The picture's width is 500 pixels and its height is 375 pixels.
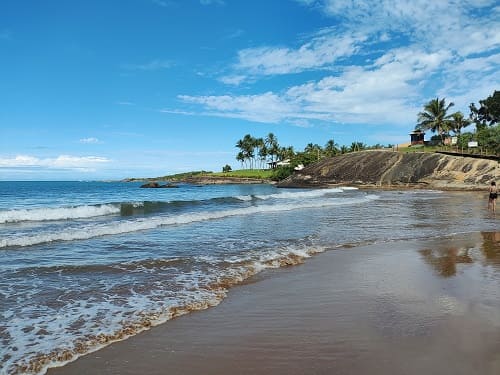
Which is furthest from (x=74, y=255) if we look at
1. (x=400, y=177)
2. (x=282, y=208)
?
(x=400, y=177)

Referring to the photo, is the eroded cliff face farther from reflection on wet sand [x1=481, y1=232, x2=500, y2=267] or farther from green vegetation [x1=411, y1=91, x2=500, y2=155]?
reflection on wet sand [x1=481, y1=232, x2=500, y2=267]

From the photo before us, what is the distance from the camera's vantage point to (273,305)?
6.14 m

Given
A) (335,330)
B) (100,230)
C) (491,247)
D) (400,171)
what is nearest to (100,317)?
(335,330)

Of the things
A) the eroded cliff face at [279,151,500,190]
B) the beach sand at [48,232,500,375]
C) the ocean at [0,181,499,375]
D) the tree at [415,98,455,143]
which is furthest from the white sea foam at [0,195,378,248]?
the tree at [415,98,455,143]

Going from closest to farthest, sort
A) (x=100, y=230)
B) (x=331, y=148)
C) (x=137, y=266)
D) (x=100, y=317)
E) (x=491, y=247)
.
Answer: (x=100, y=317)
(x=137, y=266)
(x=491, y=247)
(x=100, y=230)
(x=331, y=148)

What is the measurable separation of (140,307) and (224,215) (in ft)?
50.3

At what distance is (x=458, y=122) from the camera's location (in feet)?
233

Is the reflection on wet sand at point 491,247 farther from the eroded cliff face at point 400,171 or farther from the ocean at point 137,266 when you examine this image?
the eroded cliff face at point 400,171

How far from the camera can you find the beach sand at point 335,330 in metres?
4.02

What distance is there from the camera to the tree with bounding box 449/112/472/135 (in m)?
68.2

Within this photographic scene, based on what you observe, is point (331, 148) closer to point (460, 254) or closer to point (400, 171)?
point (400, 171)

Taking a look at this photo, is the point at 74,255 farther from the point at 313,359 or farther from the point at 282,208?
the point at 282,208

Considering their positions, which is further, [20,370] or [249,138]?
[249,138]

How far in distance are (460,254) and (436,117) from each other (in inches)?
2505
